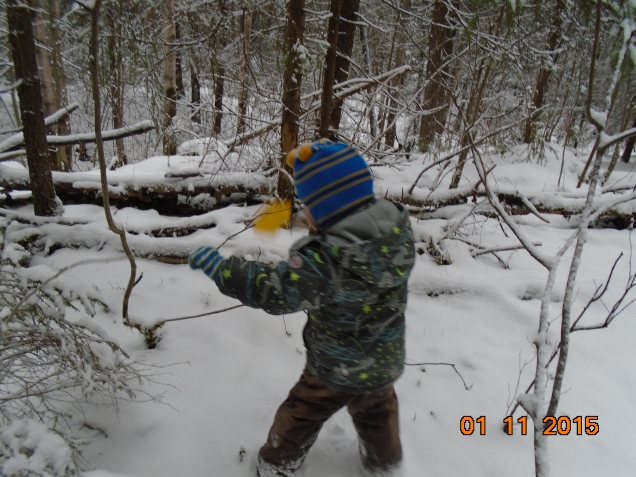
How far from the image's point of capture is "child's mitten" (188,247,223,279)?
131 centimetres

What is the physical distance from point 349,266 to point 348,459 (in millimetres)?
1137

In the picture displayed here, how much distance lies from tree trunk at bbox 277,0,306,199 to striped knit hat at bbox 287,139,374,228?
2.19m

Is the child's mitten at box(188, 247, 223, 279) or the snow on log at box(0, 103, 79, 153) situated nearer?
the child's mitten at box(188, 247, 223, 279)

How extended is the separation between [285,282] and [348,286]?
22 centimetres

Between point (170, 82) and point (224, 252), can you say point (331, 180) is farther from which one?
point (170, 82)

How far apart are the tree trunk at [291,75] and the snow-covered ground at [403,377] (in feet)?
3.13

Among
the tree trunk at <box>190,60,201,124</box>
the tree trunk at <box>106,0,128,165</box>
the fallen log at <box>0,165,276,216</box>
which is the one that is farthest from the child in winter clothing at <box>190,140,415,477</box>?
the tree trunk at <box>190,60,201,124</box>

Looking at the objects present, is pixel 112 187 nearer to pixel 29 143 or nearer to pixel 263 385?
pixel 29 143

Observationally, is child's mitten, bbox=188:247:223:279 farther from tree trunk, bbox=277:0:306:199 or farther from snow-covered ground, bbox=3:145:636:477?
tree trunk, bbox=277:0:306:199

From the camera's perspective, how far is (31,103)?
249 centimetres

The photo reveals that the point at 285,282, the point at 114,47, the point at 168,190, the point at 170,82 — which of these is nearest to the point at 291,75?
the point at 114,47

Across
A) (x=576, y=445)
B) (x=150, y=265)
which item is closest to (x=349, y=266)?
(x=576, y=445)

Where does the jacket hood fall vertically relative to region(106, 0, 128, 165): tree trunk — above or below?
below

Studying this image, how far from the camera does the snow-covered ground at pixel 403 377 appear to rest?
1.72 metres
